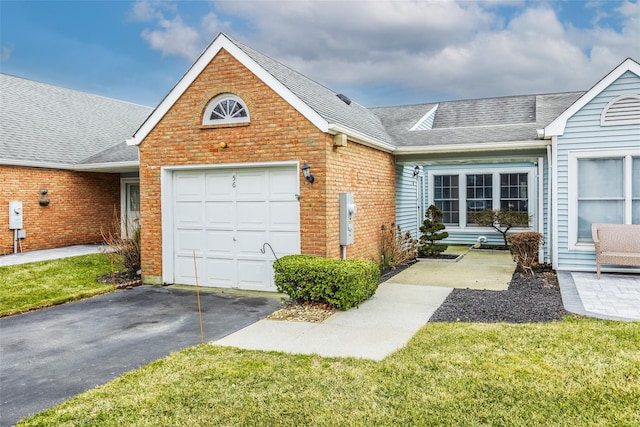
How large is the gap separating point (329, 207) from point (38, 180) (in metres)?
11.6

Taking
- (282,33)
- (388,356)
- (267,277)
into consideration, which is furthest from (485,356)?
(282,33)

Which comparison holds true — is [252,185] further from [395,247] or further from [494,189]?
[494,189]

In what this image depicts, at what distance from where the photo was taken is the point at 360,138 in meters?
10.5

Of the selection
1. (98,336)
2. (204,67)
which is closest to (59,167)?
(204,67)

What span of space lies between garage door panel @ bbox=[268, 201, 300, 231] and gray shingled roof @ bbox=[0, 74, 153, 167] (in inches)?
338

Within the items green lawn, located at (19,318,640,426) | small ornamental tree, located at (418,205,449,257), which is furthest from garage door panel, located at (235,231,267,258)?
small ornamental tree, located at (418,205,449,257)

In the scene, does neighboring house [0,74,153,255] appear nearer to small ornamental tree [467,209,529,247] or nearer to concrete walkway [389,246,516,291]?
concrete walkway [389,246,516,291]

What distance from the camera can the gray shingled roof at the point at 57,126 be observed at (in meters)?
16.0

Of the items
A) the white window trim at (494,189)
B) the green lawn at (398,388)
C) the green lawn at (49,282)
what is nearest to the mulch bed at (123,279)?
the green lawn at (49,282)

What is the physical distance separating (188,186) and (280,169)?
2.26 metres

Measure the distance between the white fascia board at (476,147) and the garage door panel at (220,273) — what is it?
5700mm

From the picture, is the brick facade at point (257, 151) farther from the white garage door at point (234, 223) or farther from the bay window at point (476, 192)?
the bay window at point (476, 192)

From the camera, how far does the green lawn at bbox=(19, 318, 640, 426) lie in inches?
160

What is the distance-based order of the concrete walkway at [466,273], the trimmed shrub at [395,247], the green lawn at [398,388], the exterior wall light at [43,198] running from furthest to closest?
the exterior wall light at [43,198] → the trimmed shrub at [395,247] → the concrete walkway at [466,273] → the green lawn at [398,388]
